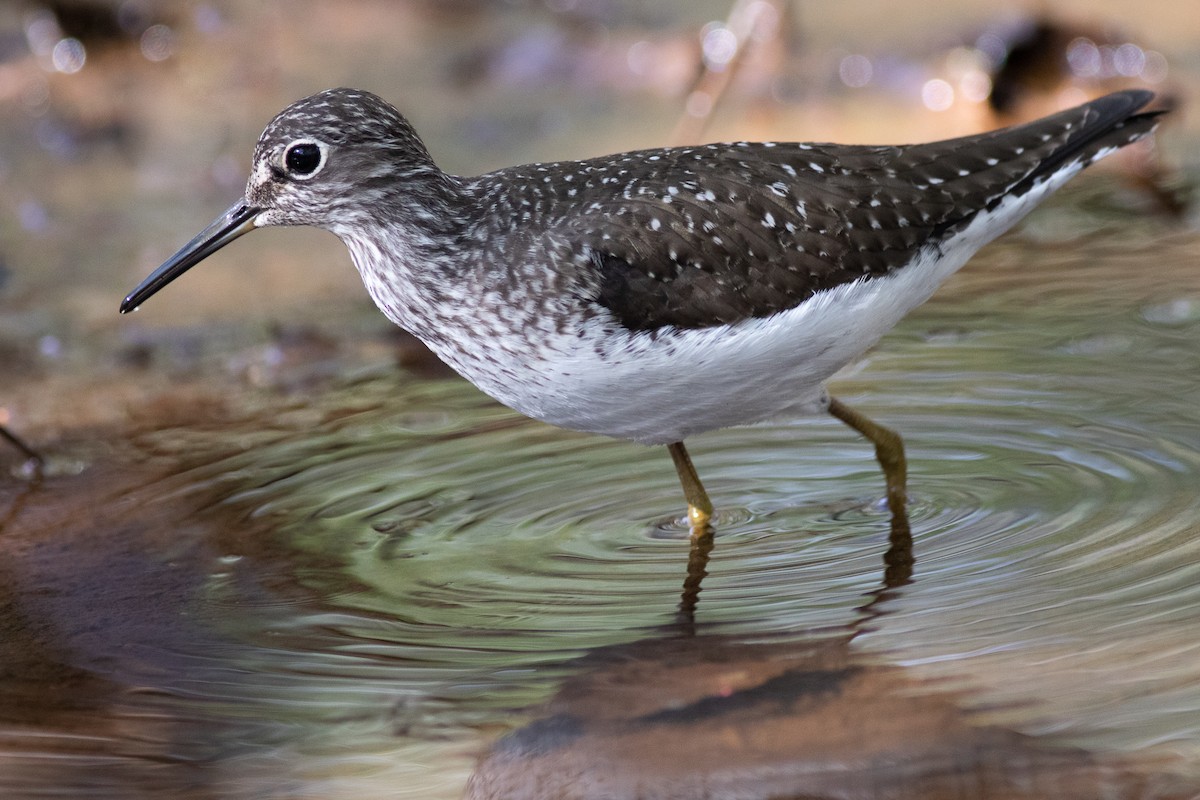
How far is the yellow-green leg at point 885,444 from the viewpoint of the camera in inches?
279

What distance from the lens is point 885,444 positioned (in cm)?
712

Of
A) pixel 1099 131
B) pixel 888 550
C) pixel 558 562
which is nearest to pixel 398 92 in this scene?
pixel 1099 131

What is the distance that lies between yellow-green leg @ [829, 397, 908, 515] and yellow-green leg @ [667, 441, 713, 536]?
0.72 m

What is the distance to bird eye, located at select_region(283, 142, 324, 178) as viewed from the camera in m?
6.63

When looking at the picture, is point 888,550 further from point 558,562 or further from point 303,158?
point 303,158

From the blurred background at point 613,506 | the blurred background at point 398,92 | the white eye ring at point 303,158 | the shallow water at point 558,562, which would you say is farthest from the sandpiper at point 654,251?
the blurred background at point 398,92

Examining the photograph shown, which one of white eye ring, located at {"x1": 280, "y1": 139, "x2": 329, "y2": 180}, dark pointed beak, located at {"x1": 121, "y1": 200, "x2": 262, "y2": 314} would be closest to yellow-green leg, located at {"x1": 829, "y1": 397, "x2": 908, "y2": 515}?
white eye ring, located at {"x1": 280, "y1": 139, "x2": 329, "y2": 180}

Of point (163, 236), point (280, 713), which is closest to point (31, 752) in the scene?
point (280, 713)

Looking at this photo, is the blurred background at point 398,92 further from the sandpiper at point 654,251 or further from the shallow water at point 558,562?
the sandpiper at point 654,251

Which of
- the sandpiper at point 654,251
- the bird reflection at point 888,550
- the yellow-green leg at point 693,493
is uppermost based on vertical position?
the sandpiper at point 654,251

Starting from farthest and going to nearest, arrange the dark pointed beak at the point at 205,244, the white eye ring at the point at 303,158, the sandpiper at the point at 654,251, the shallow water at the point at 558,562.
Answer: the dark pointed beak at the point at 205,244 < the white eye ring at the point at 303,158 < the sandpiper at the point at 654,251 < the shallow water at the point at 558,562

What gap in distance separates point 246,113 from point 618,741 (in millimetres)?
9072

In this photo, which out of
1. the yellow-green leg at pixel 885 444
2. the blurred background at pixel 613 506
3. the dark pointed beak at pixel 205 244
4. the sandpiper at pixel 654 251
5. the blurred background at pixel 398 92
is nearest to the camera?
the blurred background at pixel 613 506

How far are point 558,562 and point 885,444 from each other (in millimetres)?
1621
